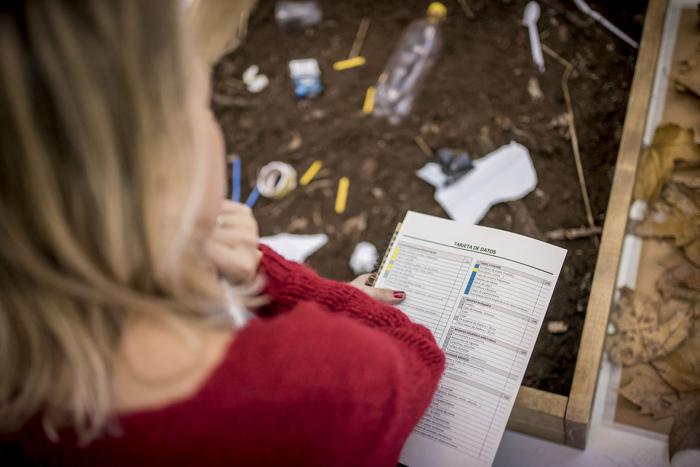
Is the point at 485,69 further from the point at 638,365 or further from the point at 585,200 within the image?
the point at 638,365

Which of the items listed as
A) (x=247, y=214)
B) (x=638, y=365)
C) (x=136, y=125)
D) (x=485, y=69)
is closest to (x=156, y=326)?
(x=136, y=125)

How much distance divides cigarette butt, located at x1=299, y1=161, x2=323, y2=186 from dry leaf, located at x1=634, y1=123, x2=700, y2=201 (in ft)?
2.40

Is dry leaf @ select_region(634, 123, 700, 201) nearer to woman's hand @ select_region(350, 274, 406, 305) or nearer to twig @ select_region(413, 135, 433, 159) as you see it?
twig @ select_region(413, 135, 433, 159)

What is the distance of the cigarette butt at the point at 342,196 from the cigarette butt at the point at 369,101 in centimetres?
21

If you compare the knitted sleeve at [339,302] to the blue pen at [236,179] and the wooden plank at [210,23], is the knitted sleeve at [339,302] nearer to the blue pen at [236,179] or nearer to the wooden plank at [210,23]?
the wooden plank at [210,23]

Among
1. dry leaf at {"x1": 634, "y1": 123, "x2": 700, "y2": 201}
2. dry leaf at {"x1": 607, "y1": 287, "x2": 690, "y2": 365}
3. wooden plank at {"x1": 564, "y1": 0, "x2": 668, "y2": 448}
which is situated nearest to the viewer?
wooden plank at {"x1": 564, "y1": 0, "x2": 668, "y2": 448}

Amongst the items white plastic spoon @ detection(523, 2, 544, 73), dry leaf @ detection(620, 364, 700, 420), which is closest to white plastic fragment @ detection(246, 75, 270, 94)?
white plastic spoon @ detection(523, 2, 544, 73)

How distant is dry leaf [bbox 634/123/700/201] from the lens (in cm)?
109

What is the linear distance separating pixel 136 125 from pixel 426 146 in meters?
0.99

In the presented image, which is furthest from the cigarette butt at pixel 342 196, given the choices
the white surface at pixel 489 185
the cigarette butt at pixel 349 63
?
the cigarette butt at pixel 349 63

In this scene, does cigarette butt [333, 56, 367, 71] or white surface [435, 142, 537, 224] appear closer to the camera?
white surface [435, 142, 537, 224]

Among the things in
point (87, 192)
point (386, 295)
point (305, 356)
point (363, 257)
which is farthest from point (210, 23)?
point (363, 257)

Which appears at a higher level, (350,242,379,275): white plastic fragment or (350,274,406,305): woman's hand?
(350,274,406,305): woman's hand

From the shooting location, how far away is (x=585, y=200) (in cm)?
119
